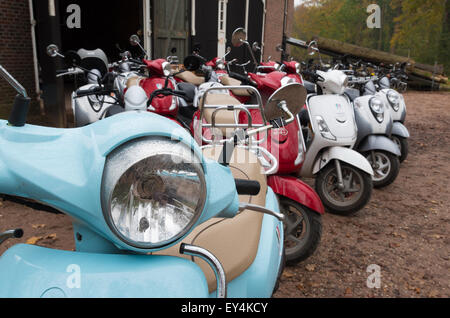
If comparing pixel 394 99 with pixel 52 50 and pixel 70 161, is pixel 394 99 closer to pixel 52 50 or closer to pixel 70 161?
pixel 52 50

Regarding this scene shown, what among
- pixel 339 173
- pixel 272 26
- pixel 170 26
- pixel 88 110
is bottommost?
pixel 339 173

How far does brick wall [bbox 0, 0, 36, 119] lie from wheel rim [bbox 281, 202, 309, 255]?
6392mm

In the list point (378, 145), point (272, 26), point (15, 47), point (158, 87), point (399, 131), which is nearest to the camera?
point (158, 87)

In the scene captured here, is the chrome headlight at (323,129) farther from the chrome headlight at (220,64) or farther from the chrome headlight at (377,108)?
the chrome headlight at (220,64)

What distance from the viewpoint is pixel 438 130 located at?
872 centimetres

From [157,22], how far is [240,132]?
8837 millimetres

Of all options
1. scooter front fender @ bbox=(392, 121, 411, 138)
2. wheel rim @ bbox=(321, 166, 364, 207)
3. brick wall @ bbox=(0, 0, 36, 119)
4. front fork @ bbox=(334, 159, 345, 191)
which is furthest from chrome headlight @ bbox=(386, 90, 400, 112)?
brick wall @ bbox=(0, 0, 36, 119)

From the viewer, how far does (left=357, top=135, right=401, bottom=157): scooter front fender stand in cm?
423

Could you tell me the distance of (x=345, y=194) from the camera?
12.2 feet

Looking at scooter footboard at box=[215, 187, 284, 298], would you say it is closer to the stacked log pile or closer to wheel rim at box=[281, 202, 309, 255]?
wheel rim at box=[281, 202, 309, 255]

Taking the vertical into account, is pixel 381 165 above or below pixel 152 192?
below

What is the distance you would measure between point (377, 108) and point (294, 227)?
91.6 inches

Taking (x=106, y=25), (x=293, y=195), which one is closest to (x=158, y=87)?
(x=293, y=195)

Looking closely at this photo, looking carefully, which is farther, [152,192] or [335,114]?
[335,114]
